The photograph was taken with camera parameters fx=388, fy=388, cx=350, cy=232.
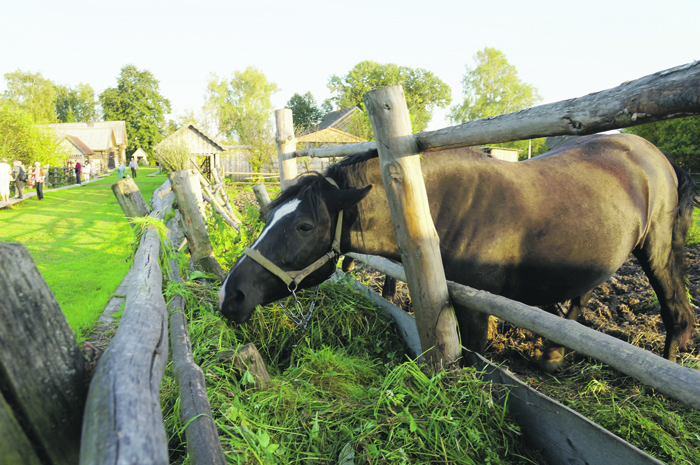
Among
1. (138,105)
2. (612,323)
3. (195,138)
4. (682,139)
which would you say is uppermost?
(138,105)

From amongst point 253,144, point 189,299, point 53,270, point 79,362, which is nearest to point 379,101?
point 79,362

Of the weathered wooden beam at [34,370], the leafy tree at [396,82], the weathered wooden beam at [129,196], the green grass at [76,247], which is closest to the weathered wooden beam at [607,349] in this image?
the weathered wooden beam at [34,370]

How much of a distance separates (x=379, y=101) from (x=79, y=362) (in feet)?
5.43

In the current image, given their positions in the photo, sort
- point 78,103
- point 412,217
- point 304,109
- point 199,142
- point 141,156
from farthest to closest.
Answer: point 78,103 → point 141,156 → point 304,109 → point 199,142 → point 412,217

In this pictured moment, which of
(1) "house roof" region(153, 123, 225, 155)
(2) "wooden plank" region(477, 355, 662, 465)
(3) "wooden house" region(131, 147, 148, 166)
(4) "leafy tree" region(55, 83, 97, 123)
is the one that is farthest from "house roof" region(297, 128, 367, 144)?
(4) "leafy tree" region(55, 83, 97, 123)

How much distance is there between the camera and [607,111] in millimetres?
1297

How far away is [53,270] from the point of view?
7.03m

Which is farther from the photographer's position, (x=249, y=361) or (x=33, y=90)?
(x=33, y=90)

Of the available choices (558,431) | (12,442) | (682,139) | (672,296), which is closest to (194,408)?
(12,442)

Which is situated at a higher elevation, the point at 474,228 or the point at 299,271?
the point at 474,228

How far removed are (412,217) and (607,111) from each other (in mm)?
963

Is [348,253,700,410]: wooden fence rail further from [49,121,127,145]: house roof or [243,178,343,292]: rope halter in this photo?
[49,121,127,145]: house roof

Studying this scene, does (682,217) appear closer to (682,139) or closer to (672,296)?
(672,296)

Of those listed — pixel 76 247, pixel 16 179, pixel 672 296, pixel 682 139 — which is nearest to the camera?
pixel 672 296
